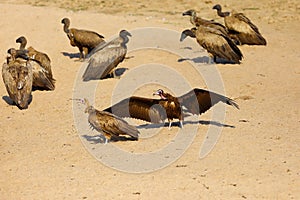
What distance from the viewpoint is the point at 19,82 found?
11.2m

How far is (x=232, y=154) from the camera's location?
27.2 ft

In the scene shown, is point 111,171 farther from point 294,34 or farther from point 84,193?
point 294,34

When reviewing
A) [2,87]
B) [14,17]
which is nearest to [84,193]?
[2,87]

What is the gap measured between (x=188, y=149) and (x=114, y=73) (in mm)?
4696

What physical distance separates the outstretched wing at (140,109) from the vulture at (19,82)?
7.98ft

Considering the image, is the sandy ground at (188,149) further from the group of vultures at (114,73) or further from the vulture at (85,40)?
the vulture at (85,40)

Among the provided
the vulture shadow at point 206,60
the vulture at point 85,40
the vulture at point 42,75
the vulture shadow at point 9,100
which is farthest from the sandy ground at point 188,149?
the vulture at point 85,40

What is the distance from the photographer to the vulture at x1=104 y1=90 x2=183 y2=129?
897 centimetres

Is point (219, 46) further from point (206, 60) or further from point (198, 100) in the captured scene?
point (198, 100)

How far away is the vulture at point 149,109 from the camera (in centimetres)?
897

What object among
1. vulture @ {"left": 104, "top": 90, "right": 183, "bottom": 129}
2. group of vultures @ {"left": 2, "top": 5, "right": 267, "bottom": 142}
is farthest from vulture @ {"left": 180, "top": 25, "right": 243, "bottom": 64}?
vulture @ {"left": 104, "top": 90, "right": 183, "bottom": 129}

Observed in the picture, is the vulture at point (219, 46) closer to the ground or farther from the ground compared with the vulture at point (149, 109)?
farther from the ground

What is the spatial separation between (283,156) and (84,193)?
260cm

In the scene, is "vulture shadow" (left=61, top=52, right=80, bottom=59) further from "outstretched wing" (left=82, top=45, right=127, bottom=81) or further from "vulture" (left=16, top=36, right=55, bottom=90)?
"vulture" (left=16, top=36, right=55, bottom=90)
